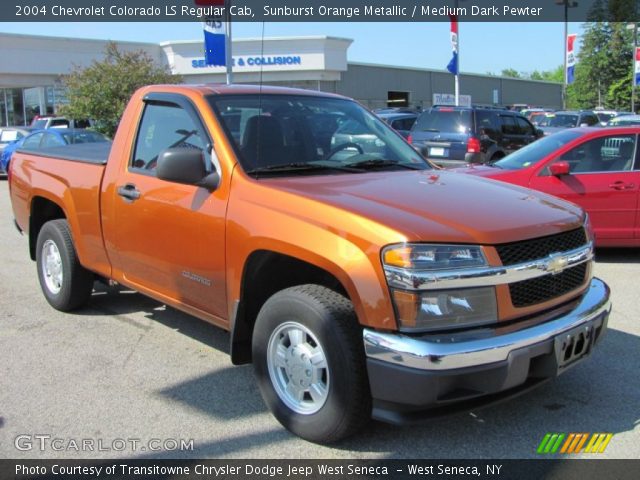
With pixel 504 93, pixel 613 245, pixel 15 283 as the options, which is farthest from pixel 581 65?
pixel 15 283

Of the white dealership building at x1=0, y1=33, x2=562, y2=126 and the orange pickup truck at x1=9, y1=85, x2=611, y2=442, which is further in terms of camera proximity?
the white dealership building at x1=0, y1=33, x2=562, y2=126

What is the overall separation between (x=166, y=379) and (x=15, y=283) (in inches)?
135

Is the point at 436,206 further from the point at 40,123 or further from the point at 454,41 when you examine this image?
the point at 40,123

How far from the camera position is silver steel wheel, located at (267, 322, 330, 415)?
3266 millimetres

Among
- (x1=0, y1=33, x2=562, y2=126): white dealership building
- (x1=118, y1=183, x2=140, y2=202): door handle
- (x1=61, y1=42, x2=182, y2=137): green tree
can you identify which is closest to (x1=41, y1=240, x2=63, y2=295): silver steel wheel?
(x1=118, y1=183, x2=140, y2=202): door handle

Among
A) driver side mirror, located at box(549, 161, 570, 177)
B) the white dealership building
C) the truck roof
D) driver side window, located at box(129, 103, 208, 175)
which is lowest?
driver side mirror, located at box(549, 161, 570, 177)

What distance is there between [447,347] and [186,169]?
1.85 meters

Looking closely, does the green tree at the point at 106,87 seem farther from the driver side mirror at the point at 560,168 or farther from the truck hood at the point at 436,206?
the truck hood at the point at 436,206

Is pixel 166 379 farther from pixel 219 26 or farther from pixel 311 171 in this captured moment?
pixel 219 26

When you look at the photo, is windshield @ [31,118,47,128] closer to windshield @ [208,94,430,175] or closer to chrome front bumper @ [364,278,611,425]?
windshield @ [208,94,430,175]

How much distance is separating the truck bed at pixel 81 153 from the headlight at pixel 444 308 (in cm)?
294

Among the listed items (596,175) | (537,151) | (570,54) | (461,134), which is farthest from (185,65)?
(596,175)

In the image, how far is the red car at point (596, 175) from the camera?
7.51 m

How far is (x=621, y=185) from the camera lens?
752 centimetres
